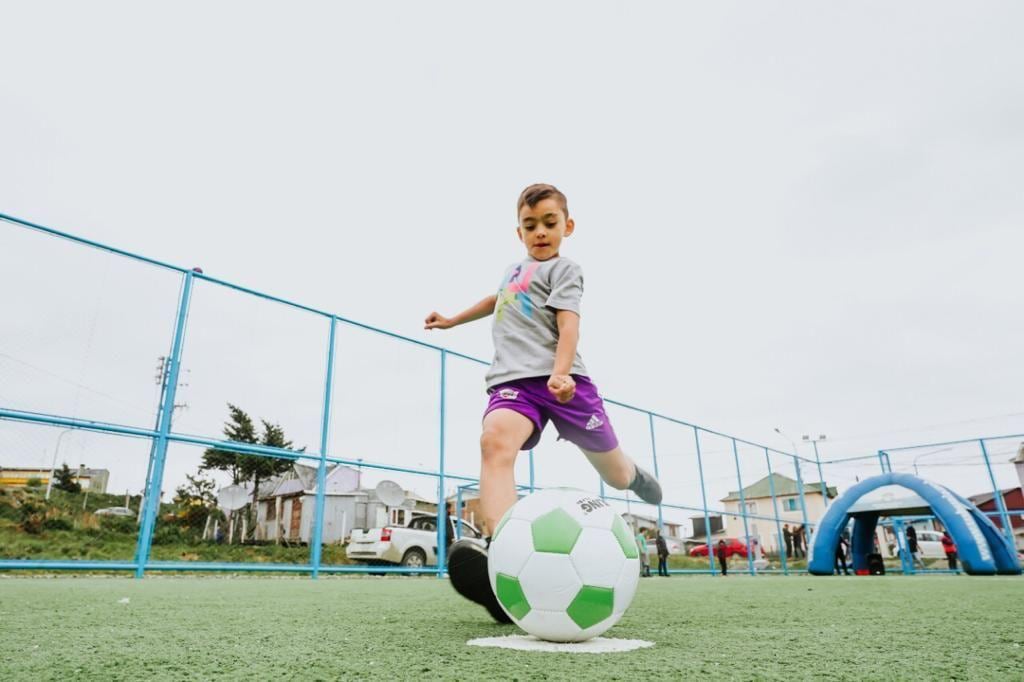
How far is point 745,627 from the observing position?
1.76 meters

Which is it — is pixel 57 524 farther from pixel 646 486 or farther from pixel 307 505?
pixel 646 486

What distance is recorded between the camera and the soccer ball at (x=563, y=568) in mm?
1347

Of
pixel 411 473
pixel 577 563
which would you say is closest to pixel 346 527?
pixel 411 473

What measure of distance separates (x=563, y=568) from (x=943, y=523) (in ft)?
31.6

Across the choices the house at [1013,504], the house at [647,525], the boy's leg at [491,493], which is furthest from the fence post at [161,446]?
the house at [1013,504]

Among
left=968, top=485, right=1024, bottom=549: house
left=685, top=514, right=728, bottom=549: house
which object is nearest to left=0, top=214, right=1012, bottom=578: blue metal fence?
left=685, top=514, right=728, bottom=549: house

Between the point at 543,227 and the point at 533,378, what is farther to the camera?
the point at 543,227

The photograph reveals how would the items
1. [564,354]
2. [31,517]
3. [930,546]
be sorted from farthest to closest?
[930,546]
[31,517]
[564,354]

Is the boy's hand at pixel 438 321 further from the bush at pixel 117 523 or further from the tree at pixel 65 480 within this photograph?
the tree at pixel 65 480

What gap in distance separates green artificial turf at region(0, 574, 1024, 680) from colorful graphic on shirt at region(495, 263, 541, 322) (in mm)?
1102

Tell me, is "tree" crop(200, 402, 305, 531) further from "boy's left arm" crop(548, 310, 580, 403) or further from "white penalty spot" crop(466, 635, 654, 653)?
"white penalty spot" crop(466, 635, 654, 653)

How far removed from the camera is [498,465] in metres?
1.86

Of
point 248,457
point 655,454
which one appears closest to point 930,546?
point 655,454

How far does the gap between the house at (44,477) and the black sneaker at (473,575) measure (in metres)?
4.77
